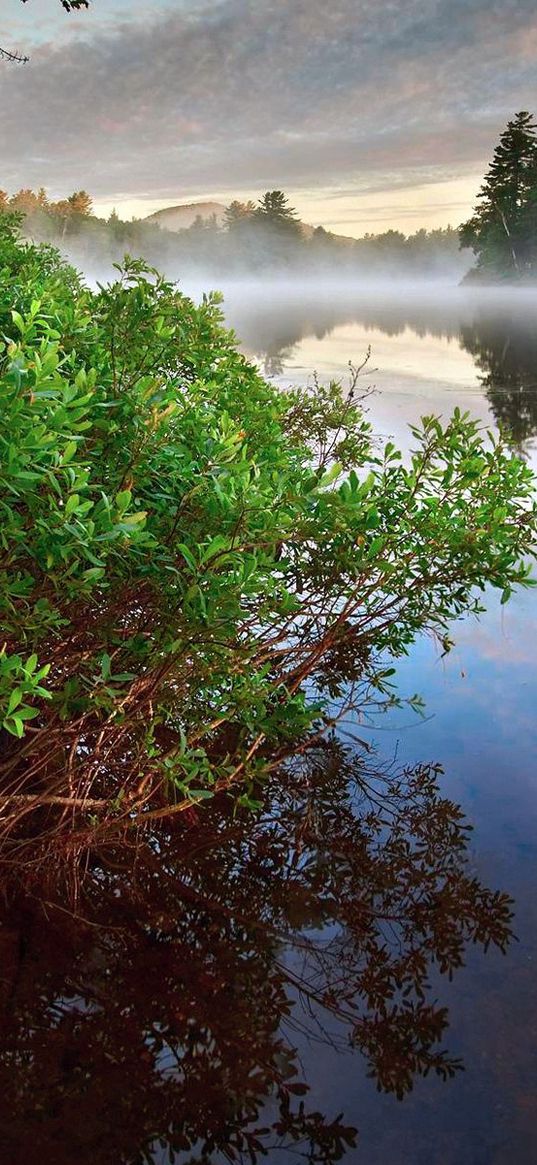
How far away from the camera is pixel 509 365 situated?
27.3m

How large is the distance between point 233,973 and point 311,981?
0.38m

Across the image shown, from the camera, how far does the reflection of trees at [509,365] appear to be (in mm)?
18750

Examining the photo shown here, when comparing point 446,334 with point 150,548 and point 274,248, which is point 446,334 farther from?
point 274,248

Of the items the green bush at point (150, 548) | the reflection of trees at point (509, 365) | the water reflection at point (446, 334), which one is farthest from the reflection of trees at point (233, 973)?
the reflection of trees at point (509, 365)

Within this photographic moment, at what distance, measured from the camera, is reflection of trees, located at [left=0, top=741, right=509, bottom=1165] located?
3900 millimetres

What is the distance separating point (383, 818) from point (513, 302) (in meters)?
55.9

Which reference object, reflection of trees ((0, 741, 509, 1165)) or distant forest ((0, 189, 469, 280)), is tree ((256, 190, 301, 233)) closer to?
distant forest ((0, 189, 469, 280))

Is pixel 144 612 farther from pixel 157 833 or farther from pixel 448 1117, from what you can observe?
pixel 448 1117

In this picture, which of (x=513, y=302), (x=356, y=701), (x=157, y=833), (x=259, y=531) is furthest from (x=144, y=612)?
(x=513, y=302)

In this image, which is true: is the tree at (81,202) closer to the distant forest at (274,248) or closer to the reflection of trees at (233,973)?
the distant forest at (274,248)

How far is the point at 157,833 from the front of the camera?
220 inches

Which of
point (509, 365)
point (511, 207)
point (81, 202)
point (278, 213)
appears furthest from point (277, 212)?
point (509, 365)

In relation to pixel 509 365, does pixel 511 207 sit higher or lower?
higher

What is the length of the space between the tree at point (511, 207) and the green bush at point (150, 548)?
217 ft
